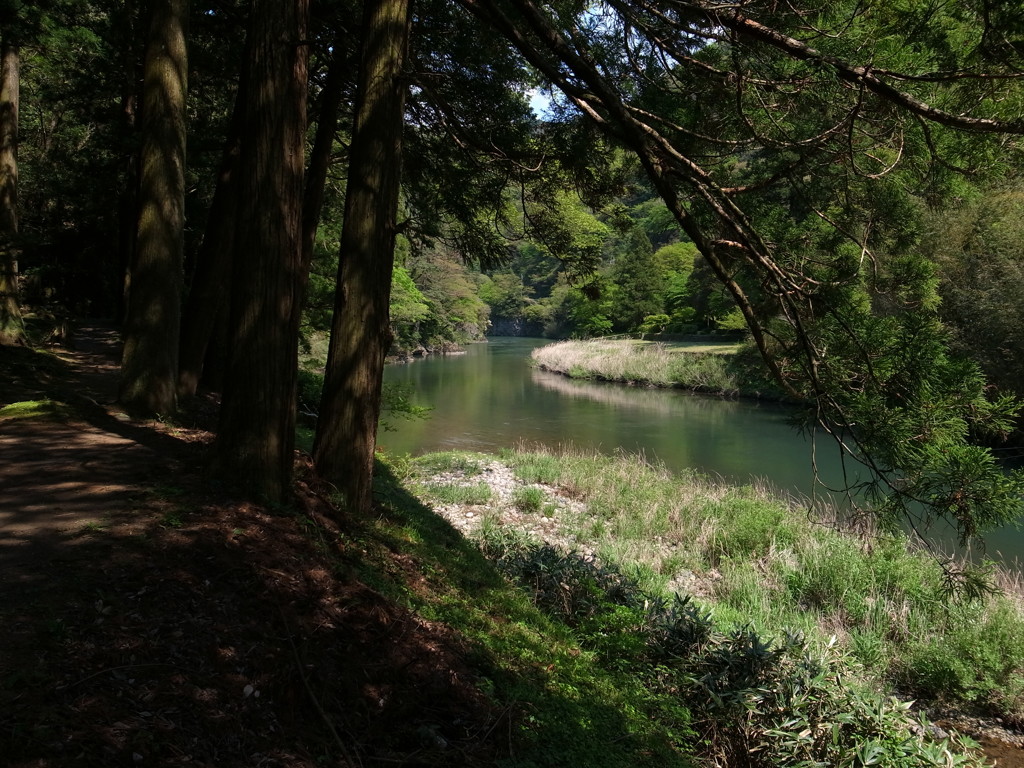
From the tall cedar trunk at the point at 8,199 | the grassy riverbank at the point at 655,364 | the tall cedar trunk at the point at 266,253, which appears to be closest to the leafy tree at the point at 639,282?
the grassy riverbank at the point at 655,364

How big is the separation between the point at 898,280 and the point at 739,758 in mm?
3109

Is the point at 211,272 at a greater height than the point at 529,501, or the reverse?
the point at 211,272

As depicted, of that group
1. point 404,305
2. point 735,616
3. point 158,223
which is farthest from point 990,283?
point 158,223

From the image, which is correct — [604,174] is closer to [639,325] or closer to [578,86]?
[578,86]

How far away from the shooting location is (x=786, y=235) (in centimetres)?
470

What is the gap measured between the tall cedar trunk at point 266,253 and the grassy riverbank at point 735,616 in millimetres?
1625

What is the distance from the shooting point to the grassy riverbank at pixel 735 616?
3.73 meters

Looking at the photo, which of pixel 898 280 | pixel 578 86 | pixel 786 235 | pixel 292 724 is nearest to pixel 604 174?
pixel 578 86

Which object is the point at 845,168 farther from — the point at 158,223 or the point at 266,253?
the point at 158,223

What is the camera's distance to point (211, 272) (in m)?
7.23

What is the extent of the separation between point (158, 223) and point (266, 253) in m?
2.40

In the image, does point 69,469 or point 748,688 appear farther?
point 69,469

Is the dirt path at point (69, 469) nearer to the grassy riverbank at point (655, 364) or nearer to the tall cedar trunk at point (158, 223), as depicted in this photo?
the tall cedar trunk at point (158, 223)

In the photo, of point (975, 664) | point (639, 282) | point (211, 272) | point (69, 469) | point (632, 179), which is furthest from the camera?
point (639, 282)
